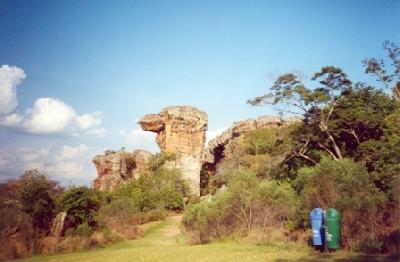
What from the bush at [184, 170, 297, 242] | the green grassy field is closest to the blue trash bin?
the green grassy field

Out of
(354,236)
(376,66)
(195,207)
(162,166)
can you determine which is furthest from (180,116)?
(354,236)

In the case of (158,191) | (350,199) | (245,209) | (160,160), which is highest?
(160,160)

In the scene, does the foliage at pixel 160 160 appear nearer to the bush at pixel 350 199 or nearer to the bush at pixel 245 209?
the bush at pixel 245 209

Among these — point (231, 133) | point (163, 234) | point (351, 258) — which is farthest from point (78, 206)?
point (231, 133)

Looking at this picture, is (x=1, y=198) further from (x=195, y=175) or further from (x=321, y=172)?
(x=195, y=175)

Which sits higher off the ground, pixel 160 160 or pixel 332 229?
pixel 160 160

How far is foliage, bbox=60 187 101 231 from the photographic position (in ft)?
58.5

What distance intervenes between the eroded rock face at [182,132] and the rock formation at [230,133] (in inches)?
221

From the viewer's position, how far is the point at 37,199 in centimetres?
1675

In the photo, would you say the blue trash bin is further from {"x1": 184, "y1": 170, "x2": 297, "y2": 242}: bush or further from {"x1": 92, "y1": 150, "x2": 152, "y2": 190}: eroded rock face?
{"x1": 92, "y1": 150, "x2": 152, "y2": 190}: eroded rock face

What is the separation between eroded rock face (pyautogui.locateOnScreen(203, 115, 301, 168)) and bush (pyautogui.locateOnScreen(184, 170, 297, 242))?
30933 mm

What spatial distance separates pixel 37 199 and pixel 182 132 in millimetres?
27048

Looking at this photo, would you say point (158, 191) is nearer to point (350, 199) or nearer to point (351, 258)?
point (350, 199)

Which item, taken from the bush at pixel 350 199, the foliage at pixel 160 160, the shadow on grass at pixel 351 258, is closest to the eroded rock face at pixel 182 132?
the foliage at pixel 160 160
